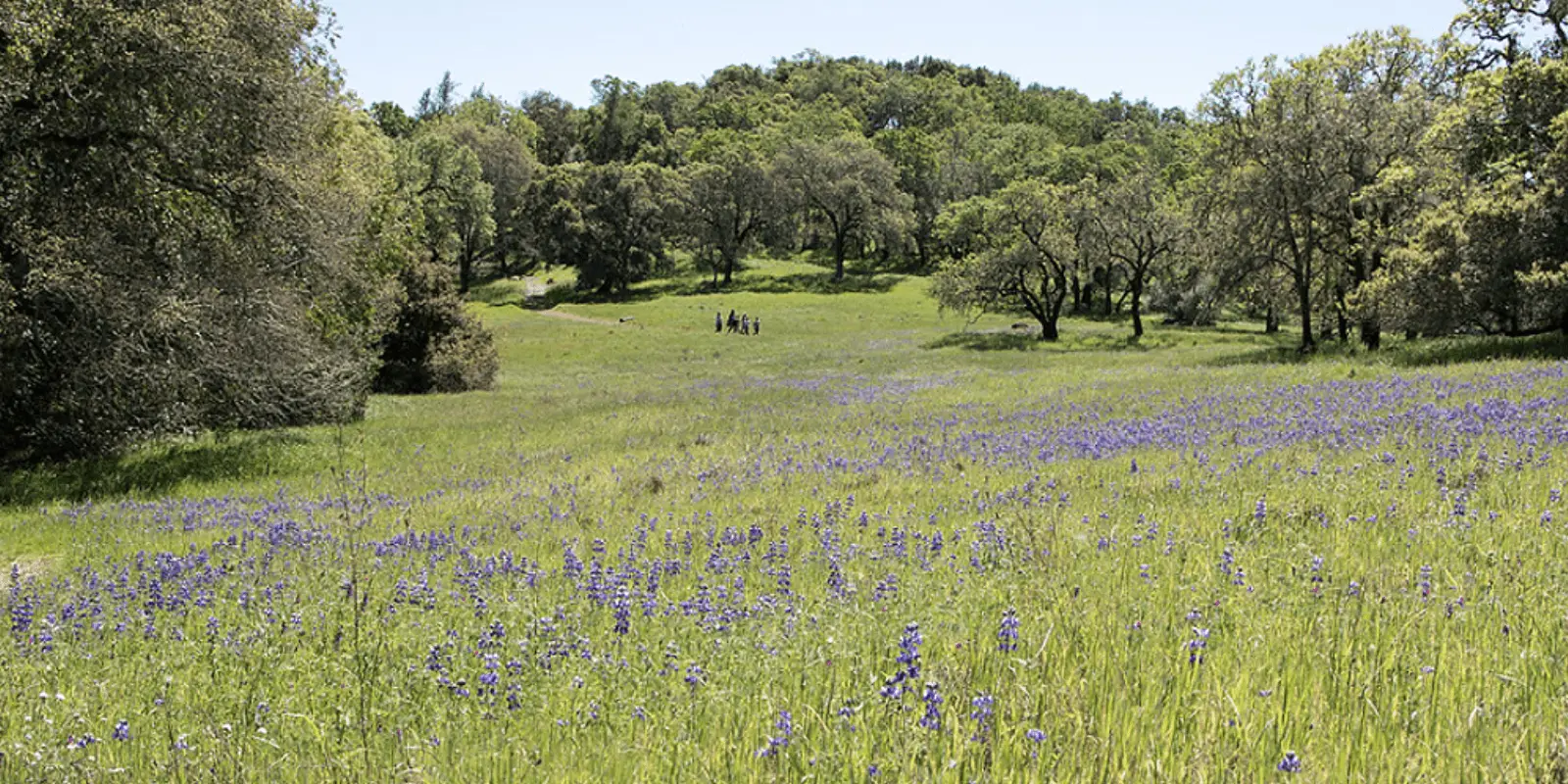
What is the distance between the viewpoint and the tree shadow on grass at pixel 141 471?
15906 mm

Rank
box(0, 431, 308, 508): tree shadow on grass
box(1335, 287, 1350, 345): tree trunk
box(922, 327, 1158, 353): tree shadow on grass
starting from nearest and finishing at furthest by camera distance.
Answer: box(0, 431, 308, 508): tree shadow on grass → box(1335, 287, 1350, 345): tree trunk → box(922, 327, 1158, 353): tree shadow on grass

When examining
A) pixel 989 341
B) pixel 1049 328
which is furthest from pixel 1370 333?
pixel 1049 328

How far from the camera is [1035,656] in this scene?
3.67 meters

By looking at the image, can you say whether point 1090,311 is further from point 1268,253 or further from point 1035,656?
point 1035,656

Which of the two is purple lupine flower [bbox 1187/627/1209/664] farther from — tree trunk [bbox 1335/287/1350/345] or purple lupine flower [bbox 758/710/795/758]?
tree trunk [bbox 1335/287/1350/345]

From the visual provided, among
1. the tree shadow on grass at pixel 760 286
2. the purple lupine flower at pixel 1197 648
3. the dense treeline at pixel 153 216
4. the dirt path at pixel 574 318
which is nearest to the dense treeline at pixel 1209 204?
the tree shadow on grass at pixel 760 286

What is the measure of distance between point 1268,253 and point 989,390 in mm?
17087

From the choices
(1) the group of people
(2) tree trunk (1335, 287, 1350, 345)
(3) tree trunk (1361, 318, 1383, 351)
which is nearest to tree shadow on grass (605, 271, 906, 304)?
(1) the group of people

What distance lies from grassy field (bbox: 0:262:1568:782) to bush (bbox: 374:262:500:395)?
2294cm

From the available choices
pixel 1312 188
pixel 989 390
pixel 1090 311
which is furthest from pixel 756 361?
pixel 1090 311

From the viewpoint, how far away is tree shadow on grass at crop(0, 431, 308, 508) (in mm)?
15906

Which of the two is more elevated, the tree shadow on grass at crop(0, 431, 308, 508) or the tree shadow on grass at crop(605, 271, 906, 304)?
the tree shadow on grass at crop(605, 271, 906, 304)

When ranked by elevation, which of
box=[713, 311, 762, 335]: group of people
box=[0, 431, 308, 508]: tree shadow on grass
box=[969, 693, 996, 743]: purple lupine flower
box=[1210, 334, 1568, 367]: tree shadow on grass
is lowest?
box=[0, 431, 308, 508]: tree shadow on grass

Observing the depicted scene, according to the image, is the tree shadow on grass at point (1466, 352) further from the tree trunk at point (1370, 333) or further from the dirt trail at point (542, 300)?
the dirt trail at point (542, 300)
